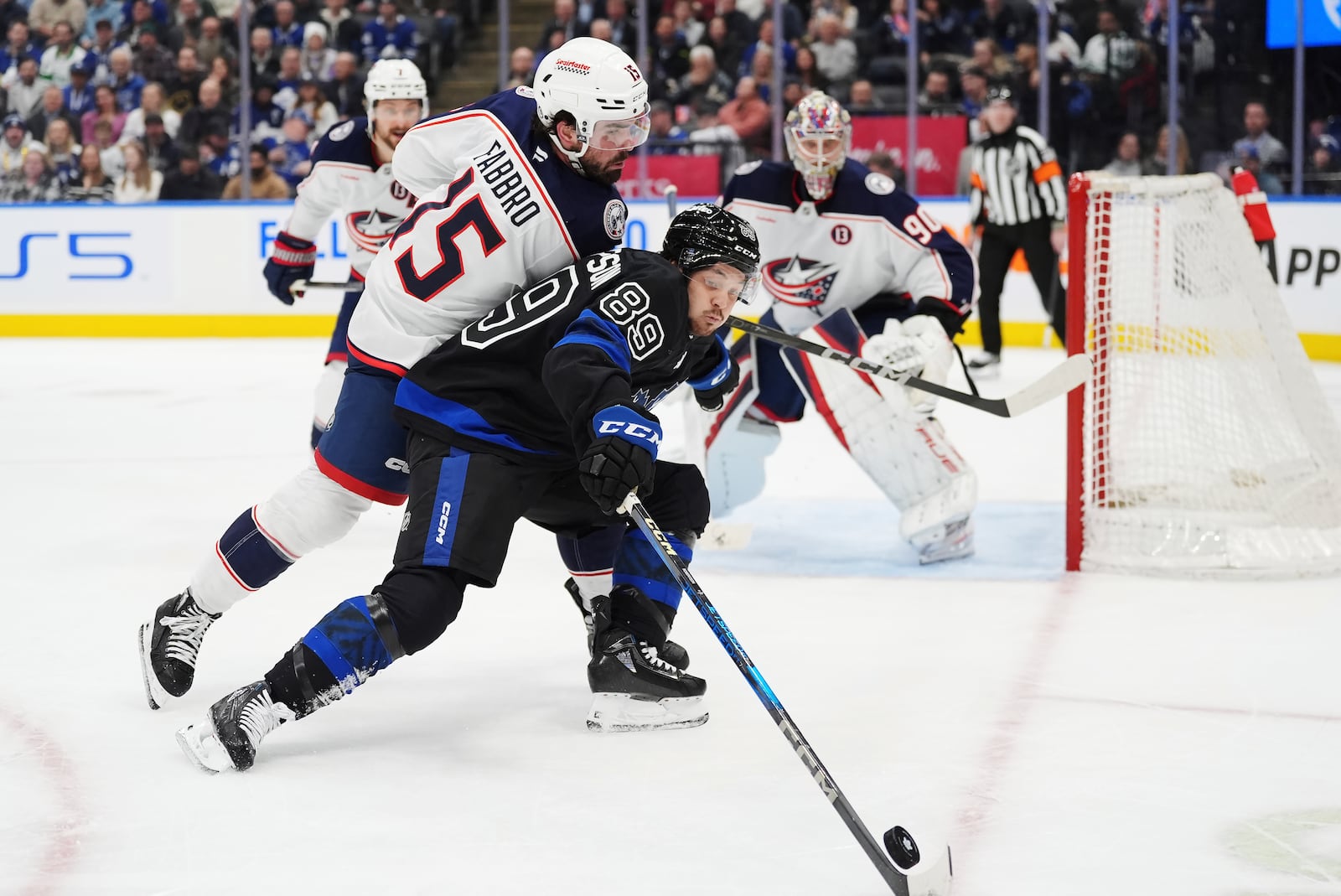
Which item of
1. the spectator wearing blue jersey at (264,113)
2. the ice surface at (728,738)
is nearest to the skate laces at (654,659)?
the ice surface at (728,738)

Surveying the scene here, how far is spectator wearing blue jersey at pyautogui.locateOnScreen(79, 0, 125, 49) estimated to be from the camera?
931 centimetres

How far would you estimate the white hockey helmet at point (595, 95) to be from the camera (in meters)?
2.32

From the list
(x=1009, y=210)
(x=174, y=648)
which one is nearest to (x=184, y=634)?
(x=174, y=648)

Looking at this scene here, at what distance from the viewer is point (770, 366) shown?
3844 mm

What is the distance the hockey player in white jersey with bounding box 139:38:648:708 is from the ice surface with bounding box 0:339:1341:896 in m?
0.26

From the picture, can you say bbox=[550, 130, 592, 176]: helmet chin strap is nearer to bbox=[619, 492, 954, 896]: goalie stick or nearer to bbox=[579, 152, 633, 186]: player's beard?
bbox=[579, 152, 633, 186]: player's beard

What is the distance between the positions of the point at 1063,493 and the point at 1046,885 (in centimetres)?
274

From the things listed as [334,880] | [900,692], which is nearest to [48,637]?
[334,880]

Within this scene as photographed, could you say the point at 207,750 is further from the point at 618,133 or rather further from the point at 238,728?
the point at 618,133

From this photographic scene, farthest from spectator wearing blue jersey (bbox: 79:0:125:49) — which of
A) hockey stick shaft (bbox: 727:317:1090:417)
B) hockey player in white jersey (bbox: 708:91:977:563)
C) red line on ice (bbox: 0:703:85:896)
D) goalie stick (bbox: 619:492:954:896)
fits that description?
goalie stick (bbox: 619:492:954:896)

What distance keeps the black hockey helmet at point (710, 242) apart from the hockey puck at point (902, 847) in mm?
874

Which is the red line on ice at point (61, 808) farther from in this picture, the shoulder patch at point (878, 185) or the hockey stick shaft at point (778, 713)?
the shoulder patch at point (878, 185)

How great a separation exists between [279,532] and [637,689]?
595 millimetres

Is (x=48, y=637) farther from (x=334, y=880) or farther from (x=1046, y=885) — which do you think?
(x=1046, y=885)
